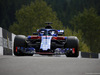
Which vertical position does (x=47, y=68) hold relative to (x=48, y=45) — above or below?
below

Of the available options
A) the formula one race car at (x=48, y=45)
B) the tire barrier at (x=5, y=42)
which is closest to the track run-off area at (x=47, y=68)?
the formula one race car at (x=48, y=45)

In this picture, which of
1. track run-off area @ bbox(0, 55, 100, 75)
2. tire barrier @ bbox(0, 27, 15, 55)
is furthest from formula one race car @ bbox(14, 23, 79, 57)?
track run-off area @ bbox(0, 55, 100, 75)

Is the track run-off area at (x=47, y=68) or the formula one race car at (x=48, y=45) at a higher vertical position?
the formula one race car at (x=48, y=45)

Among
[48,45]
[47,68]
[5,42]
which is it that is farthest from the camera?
[5,42]

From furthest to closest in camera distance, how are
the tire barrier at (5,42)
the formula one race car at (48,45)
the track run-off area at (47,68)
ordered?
the tire barrier at (5,42) → the formula one race car at (48,45) → the track run-off area at (47,68)

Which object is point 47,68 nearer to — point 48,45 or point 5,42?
point 48,45

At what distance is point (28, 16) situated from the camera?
92.4 m

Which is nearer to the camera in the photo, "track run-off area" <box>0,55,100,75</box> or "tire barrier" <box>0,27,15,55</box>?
"track run-off area" <box>0,55,100,75</box>

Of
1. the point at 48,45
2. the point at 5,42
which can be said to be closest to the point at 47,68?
the point at 48,45

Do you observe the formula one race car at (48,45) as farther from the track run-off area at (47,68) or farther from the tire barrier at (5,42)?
the track run-off area at (47,68)

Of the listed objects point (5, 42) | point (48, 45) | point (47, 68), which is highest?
point (5, 42)

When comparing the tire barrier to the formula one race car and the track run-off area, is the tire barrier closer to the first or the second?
the formula one race car

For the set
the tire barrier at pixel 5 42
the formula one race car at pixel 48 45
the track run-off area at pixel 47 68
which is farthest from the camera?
the tire barrier at pixel 5 42

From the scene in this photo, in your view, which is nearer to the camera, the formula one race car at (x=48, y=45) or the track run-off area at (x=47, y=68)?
the track run-off area at (x=47, y=68)
